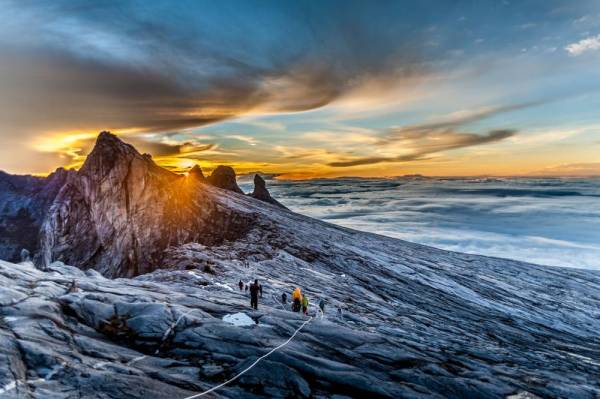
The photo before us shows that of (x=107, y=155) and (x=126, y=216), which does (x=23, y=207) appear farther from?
(x=126, y=216)

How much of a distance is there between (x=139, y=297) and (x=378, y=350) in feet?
53.7

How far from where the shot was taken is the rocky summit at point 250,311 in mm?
18297

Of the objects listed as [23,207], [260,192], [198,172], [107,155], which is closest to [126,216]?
[107,155]

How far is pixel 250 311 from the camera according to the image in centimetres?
2697

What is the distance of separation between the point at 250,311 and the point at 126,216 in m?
58.7

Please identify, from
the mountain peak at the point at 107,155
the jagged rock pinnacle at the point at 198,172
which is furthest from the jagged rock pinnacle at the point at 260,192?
the mountain peak at the point at 107,155

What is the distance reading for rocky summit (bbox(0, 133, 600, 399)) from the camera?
1830cm

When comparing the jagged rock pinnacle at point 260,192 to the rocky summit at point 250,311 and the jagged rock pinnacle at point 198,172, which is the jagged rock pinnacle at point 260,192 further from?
the rocky summit at point 250,311

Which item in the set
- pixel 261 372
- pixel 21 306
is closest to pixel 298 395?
pixel 261 372

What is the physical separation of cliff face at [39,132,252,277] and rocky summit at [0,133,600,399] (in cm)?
31

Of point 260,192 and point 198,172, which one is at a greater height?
point 198,172

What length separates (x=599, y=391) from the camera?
26.5 metres

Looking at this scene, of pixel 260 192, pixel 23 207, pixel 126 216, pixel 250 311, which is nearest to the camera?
pixel 250 311

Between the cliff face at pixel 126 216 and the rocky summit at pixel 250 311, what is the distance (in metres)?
0.31
